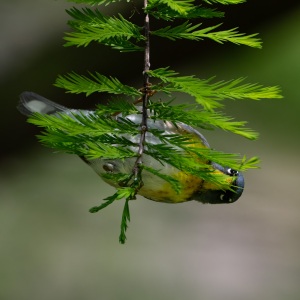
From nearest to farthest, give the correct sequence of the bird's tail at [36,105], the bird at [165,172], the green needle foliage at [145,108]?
the green needle foliage at [145,108], the bird at [165,172], the bird's tail at [36,105]

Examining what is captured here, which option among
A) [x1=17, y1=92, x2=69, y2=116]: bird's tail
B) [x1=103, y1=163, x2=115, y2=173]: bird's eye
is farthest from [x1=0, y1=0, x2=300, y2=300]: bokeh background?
[x1=103, y1=163, x2=115, y2=173]: bird's eye

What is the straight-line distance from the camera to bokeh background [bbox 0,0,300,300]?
141 cm

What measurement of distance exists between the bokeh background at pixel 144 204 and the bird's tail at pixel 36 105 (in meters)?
0.70

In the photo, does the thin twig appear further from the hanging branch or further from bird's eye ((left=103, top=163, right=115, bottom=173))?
bird's eye ((left=103, top=163, right=115, bottom=173))

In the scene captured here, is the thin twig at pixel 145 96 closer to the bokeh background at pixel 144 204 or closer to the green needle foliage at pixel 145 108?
the green needle foliage at pixel 145 108

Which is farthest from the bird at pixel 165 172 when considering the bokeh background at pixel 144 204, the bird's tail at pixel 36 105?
the bokeh background at pixel 144 204

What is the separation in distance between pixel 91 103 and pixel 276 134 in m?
0.51

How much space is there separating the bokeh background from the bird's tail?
2.29ft

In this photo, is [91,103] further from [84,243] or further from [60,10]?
[84,243]

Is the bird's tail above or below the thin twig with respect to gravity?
above

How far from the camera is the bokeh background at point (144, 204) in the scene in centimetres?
141

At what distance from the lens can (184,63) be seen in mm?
1583

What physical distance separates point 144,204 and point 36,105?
88 cm

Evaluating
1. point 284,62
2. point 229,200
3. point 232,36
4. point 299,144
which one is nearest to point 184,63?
point 284,62
